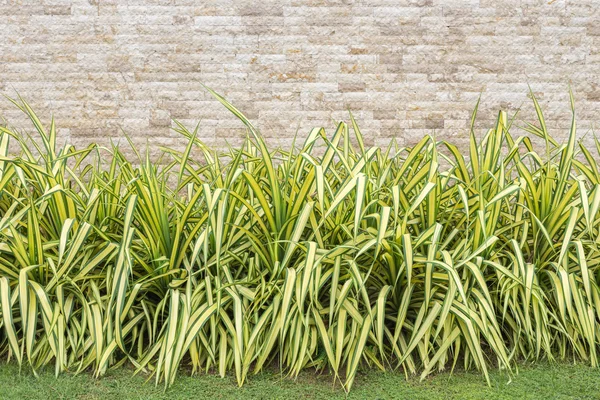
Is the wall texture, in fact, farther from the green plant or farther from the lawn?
the lawn

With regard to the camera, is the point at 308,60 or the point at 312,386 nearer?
the point at 312,386

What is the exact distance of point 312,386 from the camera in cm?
215

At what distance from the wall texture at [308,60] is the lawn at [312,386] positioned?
6.18 ft

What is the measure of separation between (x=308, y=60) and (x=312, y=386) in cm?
218

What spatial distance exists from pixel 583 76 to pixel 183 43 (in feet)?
7.76

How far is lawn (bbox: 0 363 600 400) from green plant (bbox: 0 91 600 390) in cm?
5

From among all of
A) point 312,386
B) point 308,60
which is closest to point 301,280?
point 312,386

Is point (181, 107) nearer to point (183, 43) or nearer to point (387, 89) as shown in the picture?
point (183, 43)

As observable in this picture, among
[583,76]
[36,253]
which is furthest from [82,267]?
[583,76]

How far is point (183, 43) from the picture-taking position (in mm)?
3768

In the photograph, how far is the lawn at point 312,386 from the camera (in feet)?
6.81

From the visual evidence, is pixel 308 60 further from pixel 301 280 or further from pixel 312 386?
pixel 312 386

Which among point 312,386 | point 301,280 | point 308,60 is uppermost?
point 308,60

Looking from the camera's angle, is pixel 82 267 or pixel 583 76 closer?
pixel 82 267
